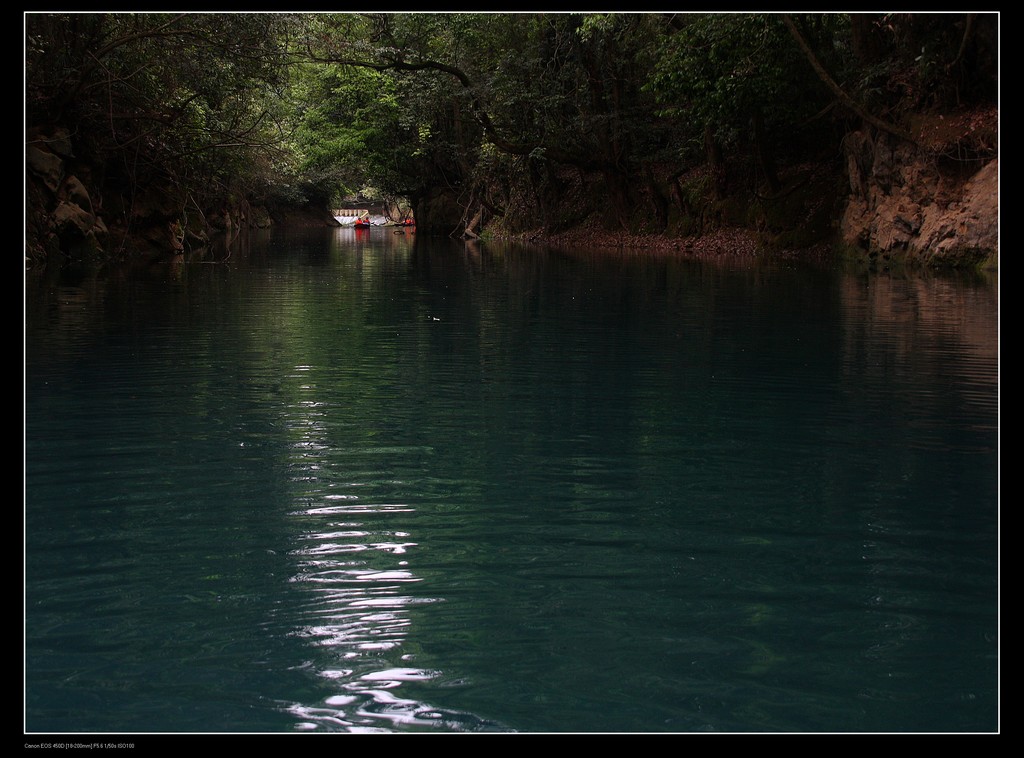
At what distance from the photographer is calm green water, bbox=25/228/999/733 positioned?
3463 mm

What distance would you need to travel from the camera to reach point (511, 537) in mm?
4930

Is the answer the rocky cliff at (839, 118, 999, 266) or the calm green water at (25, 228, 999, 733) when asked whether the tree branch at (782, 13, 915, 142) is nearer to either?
the rocky cliff at (839, 118, 999, 266)

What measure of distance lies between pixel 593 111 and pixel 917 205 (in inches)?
517

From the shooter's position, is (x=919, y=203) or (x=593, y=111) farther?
(x=593, y=111)

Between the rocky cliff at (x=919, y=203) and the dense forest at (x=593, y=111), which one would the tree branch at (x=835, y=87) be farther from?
the rocky cliff at (x=919, y=203)

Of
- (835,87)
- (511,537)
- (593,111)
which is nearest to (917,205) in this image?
(835,87)

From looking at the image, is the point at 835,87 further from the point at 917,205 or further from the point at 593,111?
the point at 593,111

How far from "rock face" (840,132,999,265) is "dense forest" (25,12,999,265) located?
0.07 meters

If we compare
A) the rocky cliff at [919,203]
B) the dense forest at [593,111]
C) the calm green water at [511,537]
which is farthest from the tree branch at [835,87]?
the calm green water at [511,537]

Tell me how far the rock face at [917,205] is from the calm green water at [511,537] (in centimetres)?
1210

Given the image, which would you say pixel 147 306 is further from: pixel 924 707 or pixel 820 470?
pixel 924 707

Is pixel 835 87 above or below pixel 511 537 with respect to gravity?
above

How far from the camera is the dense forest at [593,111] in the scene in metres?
21.7
